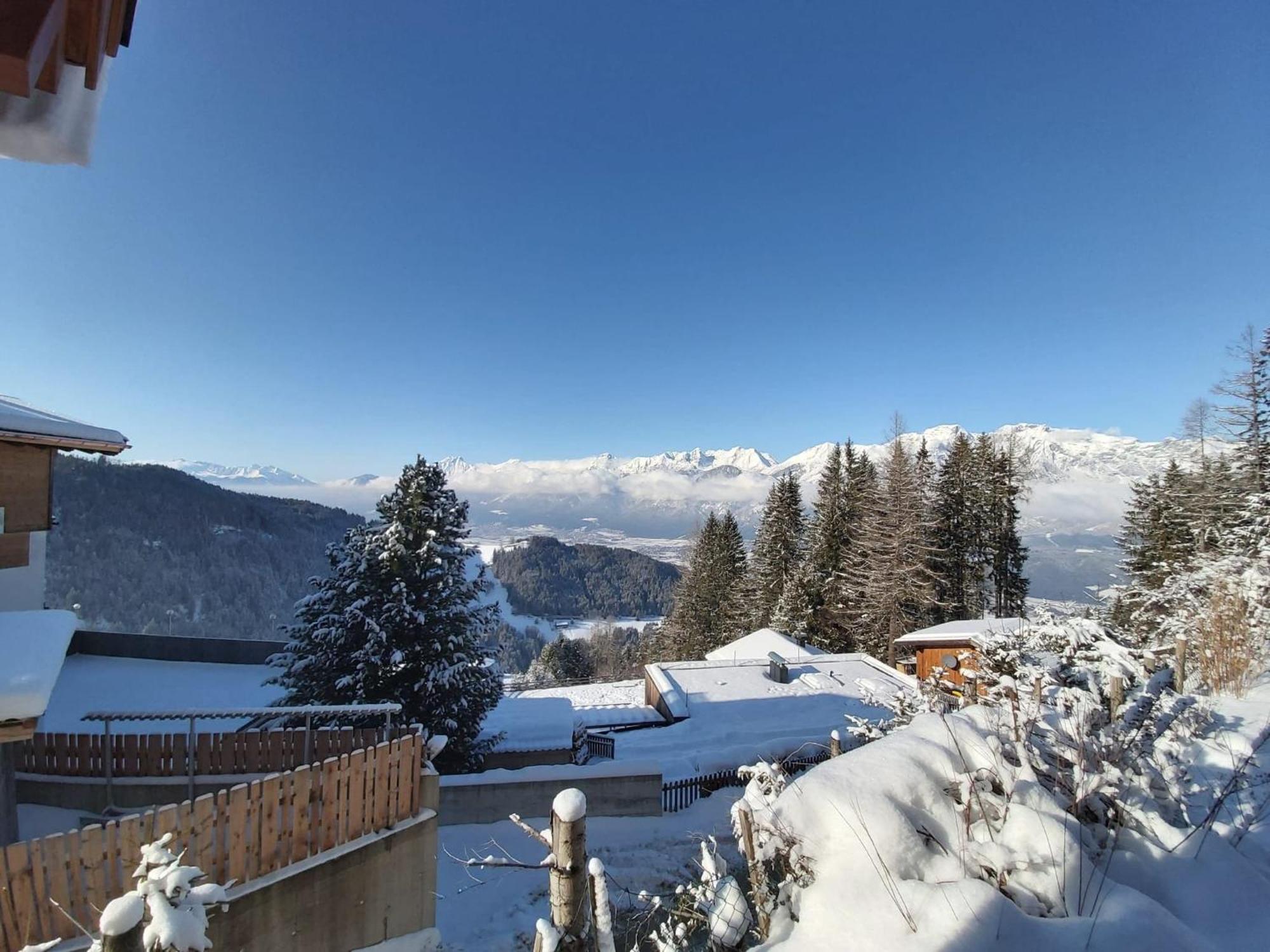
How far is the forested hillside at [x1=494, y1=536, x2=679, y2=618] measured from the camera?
440 feet

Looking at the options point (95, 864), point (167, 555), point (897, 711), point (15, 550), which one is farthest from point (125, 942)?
point (167, 555)

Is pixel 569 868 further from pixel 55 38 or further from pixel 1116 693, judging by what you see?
pixel 1116 693

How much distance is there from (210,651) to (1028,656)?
57.2 ft

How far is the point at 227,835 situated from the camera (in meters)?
4.39

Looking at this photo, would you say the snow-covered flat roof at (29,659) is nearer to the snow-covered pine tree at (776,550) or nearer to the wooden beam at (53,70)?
the wooden beam at (53,70)

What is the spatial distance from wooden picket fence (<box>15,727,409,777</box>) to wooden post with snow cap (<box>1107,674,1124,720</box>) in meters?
6.75

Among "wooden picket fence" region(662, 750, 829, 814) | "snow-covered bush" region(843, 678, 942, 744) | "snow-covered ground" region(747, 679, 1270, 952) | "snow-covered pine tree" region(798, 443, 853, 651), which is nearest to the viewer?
"snow-covered ground" region(747, 679, 1270, 952)

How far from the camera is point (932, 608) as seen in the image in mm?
26203

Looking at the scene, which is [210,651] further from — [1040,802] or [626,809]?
[1040,802]

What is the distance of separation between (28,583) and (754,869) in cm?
1238

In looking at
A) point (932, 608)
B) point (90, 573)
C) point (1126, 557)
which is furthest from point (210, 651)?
point (90, 573)

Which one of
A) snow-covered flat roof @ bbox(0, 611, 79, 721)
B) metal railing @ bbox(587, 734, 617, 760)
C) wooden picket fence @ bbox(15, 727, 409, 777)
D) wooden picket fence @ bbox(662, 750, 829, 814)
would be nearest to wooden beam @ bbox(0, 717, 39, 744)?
snow-covered flat roof @ bbox(0, 611, 79, 721)

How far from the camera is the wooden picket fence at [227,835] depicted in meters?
3.66

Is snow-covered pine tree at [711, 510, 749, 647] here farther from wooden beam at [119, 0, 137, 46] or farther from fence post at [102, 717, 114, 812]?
wooden beam at [119, 0, 137, 46]
